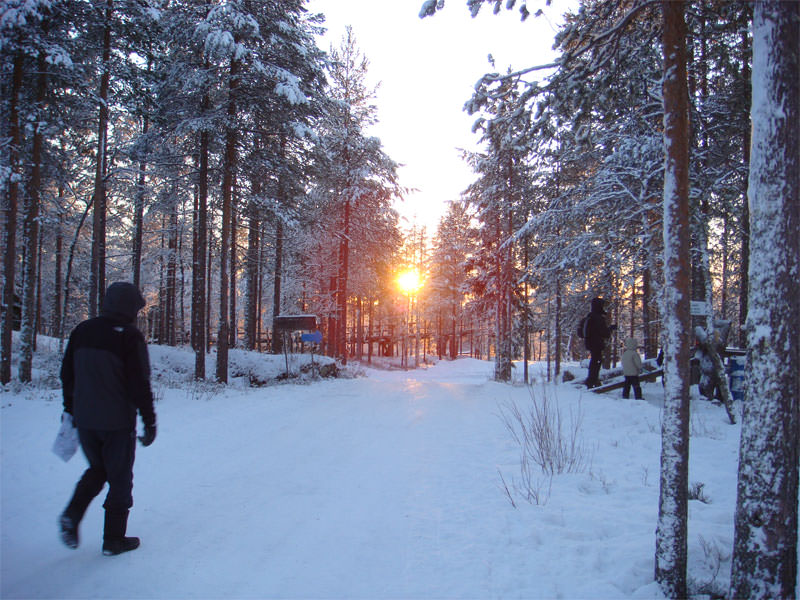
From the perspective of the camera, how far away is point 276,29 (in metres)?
13.2

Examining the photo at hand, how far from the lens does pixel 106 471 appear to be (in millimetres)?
3584

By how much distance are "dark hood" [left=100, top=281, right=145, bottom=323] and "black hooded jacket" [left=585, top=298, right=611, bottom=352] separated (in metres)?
12.0

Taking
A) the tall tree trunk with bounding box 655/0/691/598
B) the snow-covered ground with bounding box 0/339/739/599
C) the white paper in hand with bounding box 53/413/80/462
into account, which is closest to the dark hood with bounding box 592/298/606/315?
the snow-covered ground with bounding box 0/339/739/599

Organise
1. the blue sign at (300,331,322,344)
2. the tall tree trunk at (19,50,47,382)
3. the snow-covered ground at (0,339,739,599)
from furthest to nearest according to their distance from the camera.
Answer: the blue sign at (300,331,322,344) < the tall tree trunk at (19,50,47,382) < the snow-covered ground at (0,339,739,599)

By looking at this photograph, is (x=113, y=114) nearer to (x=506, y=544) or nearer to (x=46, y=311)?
(x=506, y=544)

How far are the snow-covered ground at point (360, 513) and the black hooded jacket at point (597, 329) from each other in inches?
163

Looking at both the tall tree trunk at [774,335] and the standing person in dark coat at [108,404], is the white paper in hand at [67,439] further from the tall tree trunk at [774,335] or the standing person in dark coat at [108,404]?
the tall tree trunk at [774,335]

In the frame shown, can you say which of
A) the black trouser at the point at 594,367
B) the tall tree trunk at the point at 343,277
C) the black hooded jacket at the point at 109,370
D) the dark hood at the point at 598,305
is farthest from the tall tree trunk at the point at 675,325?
the tall tree trunk at the point at 343,277

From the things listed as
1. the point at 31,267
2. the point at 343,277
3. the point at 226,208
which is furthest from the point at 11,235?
the point at 343,277

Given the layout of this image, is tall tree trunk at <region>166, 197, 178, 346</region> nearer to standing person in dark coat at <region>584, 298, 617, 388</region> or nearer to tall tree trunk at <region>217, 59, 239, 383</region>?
tall tree trunk at <region>217, 59, 239, 383</region>

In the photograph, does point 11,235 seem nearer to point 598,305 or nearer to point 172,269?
point 172,269

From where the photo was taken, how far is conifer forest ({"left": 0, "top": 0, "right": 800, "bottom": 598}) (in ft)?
8.82

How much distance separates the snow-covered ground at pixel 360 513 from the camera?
3150 mm

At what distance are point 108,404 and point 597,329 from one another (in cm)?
1225
